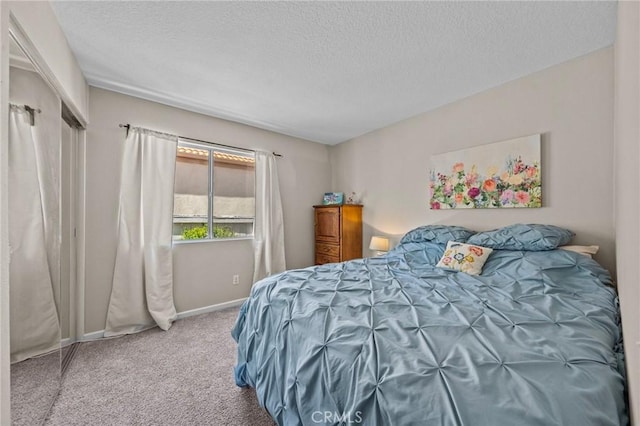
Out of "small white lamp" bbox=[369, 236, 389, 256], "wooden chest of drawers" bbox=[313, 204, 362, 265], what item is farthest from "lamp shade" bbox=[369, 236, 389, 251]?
"wooden chest of drawers" bbox=[313, 204, 362, 265]

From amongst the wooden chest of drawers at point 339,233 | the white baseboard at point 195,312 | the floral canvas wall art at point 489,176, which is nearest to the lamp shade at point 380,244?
the wooden chest of drawers at point 339,233

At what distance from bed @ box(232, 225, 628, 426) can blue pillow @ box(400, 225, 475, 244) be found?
1.78ft

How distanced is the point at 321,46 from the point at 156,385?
2.74m

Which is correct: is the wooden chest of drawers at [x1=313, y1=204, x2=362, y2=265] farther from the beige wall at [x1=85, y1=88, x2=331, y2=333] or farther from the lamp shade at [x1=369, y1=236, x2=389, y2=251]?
the lamp shade at [x1=369, y1=236, x2=389, y2=251]

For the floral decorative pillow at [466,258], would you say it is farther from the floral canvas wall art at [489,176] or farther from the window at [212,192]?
the window at [212,192]

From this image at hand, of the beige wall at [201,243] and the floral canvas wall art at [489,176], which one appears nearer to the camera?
the floral canvas wall art at [489,176]

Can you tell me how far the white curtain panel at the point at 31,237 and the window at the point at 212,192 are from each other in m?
1.49

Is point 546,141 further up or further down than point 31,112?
further up

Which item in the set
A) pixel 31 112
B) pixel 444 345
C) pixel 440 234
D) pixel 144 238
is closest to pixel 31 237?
pixel 31 112

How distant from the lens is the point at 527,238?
6.93ft

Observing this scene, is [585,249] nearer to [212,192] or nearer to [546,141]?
[546,141]

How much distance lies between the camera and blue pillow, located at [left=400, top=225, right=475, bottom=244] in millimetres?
2630

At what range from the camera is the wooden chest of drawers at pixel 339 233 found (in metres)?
3.85

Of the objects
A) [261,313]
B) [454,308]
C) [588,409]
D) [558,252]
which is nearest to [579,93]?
[558,252]
